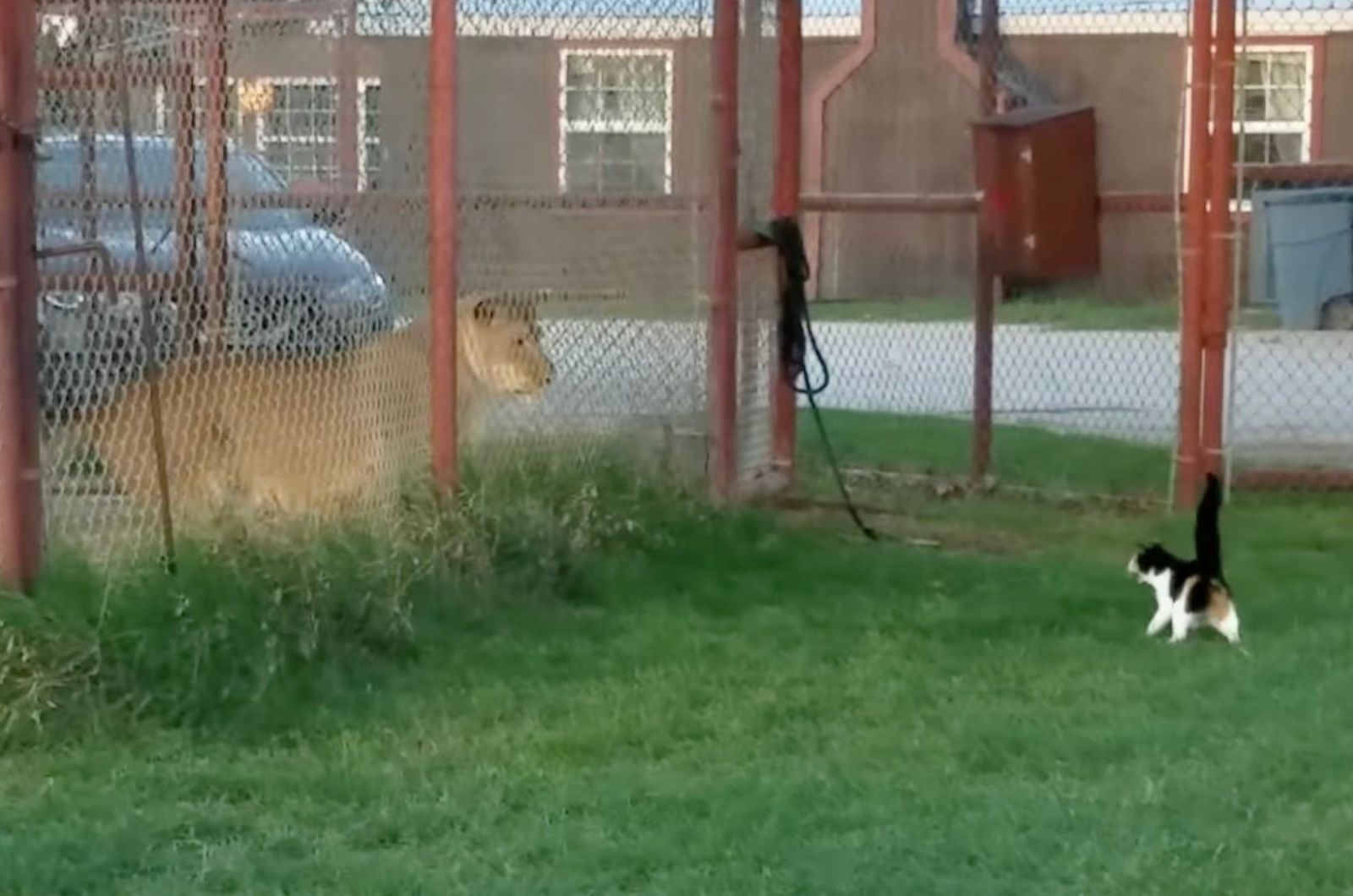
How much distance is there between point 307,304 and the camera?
764cm

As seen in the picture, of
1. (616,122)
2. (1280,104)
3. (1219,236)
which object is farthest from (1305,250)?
(616,122)

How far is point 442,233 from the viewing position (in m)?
7.47

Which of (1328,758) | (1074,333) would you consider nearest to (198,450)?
(1328,758)

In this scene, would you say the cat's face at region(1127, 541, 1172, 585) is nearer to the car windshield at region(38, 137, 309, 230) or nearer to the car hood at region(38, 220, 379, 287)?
the car hood at region(38, 220, 379, 287)

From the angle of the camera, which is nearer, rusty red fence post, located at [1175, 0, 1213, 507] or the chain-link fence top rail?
the chain-link fence top rail

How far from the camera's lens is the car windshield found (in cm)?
684

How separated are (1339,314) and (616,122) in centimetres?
1486

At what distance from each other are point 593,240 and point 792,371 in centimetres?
139

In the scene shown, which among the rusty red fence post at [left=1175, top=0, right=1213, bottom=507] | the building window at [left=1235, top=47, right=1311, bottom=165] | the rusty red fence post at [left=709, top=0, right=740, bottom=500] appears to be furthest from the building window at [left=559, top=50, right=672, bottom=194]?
the building window at [left=1235, top=47, right=1311, bottom=165]

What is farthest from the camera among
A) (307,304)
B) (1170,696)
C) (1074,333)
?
(1074,333)

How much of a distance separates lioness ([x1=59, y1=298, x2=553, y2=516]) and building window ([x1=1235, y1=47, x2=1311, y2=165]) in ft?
52.0

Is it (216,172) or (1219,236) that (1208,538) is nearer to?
(1219,236)

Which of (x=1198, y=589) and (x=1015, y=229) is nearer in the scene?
(x=1198, y=589)

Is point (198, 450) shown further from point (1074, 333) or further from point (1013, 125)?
point (1074, 333)
